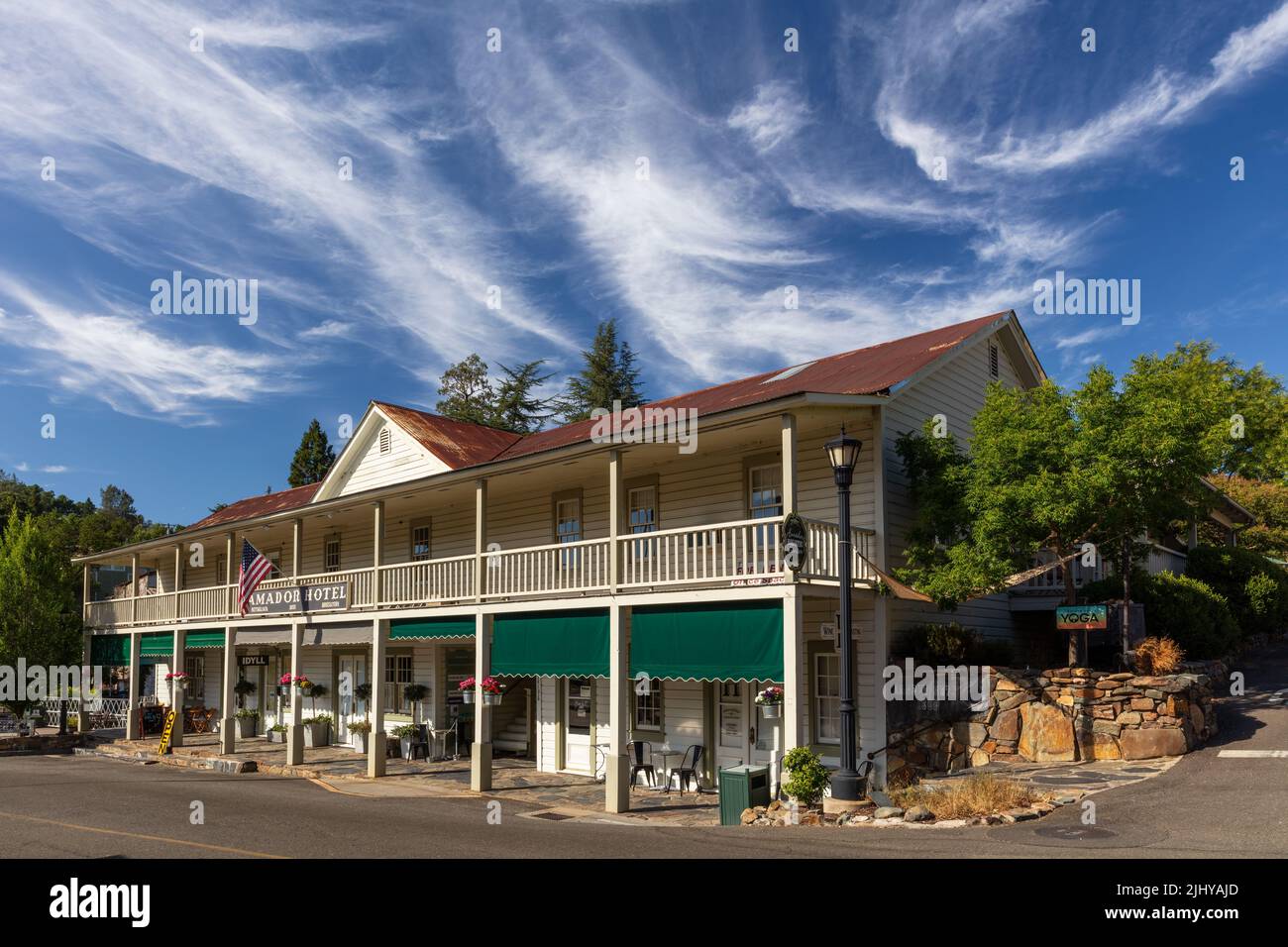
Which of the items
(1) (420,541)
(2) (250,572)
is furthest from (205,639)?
(1) (420,541)

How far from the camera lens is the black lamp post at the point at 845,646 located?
12586 mm

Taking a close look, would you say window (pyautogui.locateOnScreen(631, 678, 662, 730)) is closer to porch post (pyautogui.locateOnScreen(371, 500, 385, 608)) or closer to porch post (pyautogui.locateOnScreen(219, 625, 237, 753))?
porch post (pyautogui.locateOnScreen(371, 500, 385, 608))

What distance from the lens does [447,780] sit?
19.9 m

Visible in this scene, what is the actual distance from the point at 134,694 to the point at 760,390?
75.7ft

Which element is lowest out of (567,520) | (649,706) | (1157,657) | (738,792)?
(738,792)

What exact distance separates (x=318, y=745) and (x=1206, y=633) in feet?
73.1

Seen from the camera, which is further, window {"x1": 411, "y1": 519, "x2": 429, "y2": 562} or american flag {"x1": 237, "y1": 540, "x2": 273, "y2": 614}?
window {"x1": 411, "y1": 519, "x2": 429, "y2": 562}

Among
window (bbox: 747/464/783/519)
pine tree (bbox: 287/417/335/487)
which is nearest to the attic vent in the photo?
window (bbox: 747/464/783/519)

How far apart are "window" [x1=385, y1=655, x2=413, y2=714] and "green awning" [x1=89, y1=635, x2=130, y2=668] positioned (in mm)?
10913

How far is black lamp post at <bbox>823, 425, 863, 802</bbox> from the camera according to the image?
12586 mm

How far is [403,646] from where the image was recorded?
26328mm

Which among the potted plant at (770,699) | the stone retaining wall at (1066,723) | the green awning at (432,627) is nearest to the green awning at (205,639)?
the green awning at (432,627)

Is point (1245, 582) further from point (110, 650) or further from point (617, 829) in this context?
point (110, 650)
